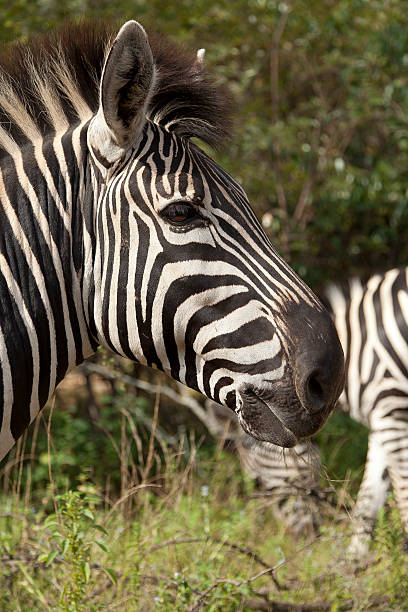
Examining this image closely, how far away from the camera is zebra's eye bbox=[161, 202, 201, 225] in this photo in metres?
2.52

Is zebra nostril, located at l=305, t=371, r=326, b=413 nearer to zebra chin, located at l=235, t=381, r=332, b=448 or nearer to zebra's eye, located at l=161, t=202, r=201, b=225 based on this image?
Answer: zebra chin, located at l=235, t=381, r=332, b=448

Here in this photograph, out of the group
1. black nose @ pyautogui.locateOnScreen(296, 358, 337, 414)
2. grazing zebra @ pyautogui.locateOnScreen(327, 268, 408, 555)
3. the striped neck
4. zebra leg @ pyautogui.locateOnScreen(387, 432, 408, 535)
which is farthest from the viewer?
grazing zebra @ pyautogui.locateOnScreen(327, 268, 408, 555)

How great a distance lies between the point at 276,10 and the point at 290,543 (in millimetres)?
6044

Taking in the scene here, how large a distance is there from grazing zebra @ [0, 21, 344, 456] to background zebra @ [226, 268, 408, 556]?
3.64 metres

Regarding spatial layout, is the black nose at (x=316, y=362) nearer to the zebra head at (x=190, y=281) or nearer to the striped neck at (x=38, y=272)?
the zebra head at (x=190, y=281)

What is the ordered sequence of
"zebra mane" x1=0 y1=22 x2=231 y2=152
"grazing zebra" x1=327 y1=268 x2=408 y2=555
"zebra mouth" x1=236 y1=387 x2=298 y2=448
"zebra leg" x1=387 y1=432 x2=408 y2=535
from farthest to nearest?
1. "grazing zebra" x1=327 y1=268 x2=408 y2=555
2. "zebra leg" x1=387 y1=432 x2=408 y2=535
3. "zebra mane" x1=0 y1=22 x2=231 y2=152
4. "zebra mouth" x1=236 y1=387 x2=298 y2=448

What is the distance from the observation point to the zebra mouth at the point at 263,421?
96.4 inches

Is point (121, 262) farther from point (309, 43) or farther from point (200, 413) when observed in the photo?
point (309, 43)

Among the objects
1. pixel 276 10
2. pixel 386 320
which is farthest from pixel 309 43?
pixel 386 320

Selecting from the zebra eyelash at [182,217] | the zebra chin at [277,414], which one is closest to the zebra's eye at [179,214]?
the zebra eyelash at [182,217]

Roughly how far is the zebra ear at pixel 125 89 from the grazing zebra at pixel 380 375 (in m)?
4.32

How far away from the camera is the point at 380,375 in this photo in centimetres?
633

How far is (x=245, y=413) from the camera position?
248 centimetres

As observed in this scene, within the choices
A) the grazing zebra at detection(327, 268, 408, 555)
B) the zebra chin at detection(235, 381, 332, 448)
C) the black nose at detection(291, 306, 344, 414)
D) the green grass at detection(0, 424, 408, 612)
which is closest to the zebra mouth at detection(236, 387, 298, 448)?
the zebra chin at detection(235, 381, 332, 448)
